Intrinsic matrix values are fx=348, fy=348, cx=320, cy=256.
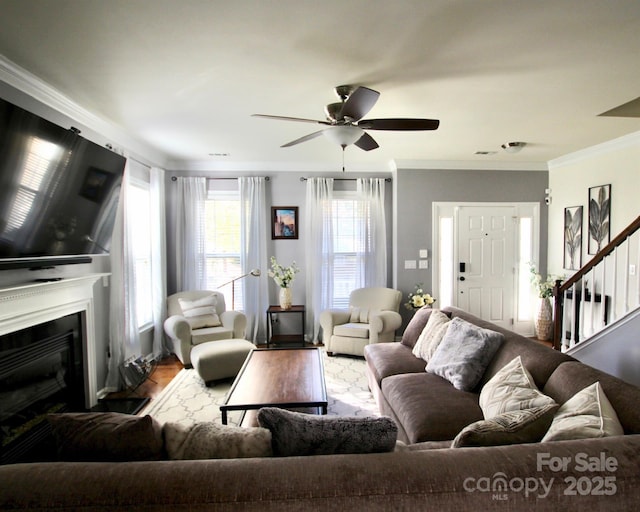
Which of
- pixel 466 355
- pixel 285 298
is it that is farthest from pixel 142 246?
pixel 466 355

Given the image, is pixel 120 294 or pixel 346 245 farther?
pixel 346 245

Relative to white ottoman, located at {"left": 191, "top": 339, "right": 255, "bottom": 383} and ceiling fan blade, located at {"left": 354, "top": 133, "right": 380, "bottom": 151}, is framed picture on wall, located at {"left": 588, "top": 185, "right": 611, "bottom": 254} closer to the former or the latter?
ceiling fan blade, located at {"left": 354, "top": 133, "right": 380, "bottom": 151}

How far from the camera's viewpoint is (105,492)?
92cm

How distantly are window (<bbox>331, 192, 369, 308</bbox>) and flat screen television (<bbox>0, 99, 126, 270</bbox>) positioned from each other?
9.30ft

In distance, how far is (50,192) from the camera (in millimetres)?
2273

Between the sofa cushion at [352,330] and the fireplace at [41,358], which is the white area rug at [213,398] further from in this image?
the fireplace at [41,358]

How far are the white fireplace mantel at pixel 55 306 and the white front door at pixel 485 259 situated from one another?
4.35 metres

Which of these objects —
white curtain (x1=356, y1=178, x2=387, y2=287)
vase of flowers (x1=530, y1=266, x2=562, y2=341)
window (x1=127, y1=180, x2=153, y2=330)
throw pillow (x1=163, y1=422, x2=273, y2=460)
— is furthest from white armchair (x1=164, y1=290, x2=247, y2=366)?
vase of flowers (x1=530, y1=266, x2=562, y2=341)

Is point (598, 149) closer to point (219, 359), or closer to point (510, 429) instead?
point (510, 429)

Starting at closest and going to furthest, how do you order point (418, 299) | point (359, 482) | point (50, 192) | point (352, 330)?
1. point (359, 482)
2. point (50, 192)
3. point (352, 330)
4. point (418, 299)

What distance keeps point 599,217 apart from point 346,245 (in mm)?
3064

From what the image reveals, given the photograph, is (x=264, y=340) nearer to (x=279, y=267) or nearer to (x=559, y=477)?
(x=279, y=267)

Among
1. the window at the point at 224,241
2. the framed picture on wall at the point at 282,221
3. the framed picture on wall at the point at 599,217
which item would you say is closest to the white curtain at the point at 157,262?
the window at the point at 224,241

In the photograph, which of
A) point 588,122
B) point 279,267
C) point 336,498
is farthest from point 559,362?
point 279,267
